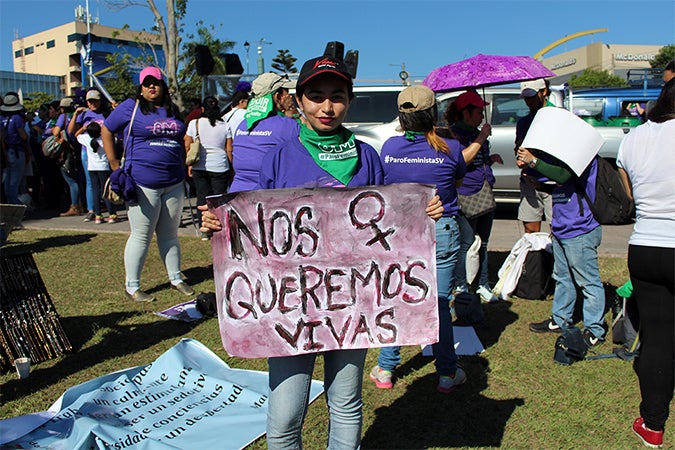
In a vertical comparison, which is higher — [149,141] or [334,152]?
[149,141]

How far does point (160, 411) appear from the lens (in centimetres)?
340

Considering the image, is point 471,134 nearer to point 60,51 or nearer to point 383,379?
point 383,379

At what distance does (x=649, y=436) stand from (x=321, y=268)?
2002 mm

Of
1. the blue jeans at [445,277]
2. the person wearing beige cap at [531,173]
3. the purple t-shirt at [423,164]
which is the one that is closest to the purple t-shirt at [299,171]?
the purple t-shirt at [423,164]

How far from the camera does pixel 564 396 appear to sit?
11.9ft

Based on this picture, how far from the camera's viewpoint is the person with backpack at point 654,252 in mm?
2881

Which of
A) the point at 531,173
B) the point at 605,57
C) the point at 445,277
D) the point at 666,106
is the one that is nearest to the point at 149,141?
the point at 445,277

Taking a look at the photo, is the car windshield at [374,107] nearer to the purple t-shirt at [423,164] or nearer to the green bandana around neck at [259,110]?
the green bandana around neck at [259,110]

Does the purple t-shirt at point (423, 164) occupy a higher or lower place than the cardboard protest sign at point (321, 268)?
higher

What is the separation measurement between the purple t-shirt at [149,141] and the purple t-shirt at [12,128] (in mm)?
6117

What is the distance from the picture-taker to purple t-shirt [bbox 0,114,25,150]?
10.1m

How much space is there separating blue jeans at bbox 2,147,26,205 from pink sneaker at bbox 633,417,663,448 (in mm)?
10180

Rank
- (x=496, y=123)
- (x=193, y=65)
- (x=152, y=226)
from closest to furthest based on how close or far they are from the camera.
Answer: (x=152, y=226)
(x=496, y=123)
(x=193, y=65)

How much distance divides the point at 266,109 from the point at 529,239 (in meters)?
2.76
